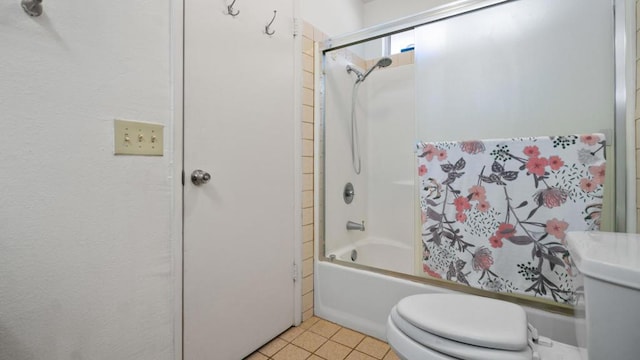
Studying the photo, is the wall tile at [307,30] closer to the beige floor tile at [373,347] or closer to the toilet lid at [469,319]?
the toilet lid at [469,319]

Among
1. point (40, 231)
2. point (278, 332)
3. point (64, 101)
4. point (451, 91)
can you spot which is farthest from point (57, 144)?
point (451, 91)

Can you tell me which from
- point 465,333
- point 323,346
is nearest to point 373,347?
point 323,346

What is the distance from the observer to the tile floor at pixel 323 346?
141cm

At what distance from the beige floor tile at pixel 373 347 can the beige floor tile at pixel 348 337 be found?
0.03 m

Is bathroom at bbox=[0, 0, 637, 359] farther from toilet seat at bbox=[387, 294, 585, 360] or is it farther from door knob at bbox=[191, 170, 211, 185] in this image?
toilet seat at bbox=[387, 294, 585, 360]

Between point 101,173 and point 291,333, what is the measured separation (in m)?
1.24

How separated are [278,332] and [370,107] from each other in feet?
5.54

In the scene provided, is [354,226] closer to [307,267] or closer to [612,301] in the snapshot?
[307,267]

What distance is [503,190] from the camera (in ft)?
3.91

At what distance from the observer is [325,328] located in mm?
1662

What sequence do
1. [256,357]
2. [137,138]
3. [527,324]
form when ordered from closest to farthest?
1. [527,324]
2. [137,138]
3. [256,357]

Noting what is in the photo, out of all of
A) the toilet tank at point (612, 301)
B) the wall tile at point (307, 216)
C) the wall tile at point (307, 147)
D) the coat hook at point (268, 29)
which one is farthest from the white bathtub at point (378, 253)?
the coat hook at point (268, 29)

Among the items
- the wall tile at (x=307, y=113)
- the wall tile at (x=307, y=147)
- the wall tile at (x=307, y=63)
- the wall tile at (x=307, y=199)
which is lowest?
the wall tile at (x=307, y=199)

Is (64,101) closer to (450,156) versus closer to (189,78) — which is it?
(189,78)
